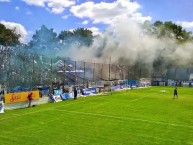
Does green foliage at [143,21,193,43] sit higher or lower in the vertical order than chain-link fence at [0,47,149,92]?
higher

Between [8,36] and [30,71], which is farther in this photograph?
[8,36]

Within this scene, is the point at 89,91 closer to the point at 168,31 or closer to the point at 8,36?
the point at 8,36

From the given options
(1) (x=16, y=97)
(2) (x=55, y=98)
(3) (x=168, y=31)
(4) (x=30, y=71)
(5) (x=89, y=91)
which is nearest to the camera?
(1) (x=16, y=97)

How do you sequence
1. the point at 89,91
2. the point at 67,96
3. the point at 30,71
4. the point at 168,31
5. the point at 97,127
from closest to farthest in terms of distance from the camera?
the point at 97,127 → the point at 67,96 → the point at 30,71 → the point at 89,91 → the point at 168,31

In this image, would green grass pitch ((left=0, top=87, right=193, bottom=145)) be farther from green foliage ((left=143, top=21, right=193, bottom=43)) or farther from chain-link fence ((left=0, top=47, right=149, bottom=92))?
green foliage ((left=143, top=21, right=193, bottom=43))

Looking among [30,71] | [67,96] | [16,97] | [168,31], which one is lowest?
[67,96]

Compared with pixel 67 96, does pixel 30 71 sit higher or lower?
higher

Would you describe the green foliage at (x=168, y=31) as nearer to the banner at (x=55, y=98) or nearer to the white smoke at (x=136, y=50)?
the white smoke at (x=136, y=50)

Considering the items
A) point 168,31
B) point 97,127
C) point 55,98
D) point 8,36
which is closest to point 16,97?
point 55,98

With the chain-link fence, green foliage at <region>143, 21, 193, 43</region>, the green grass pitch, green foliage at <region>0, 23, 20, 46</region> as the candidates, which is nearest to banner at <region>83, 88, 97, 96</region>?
the chain-link fence

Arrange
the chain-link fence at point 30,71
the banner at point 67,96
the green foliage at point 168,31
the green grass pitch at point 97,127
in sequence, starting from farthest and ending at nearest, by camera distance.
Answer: the green foliage at point 168,31, the chain-link fence at point 30,71, the banner at point 67,96, the green grass pitch at point 97,127

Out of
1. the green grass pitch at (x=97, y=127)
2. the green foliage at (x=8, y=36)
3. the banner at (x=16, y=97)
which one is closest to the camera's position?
the green grass pitch at (x=97, y=127)

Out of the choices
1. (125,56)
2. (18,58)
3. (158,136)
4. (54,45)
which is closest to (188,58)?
(125,56)

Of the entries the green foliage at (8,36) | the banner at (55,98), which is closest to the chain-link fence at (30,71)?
the banner at (55,98)
